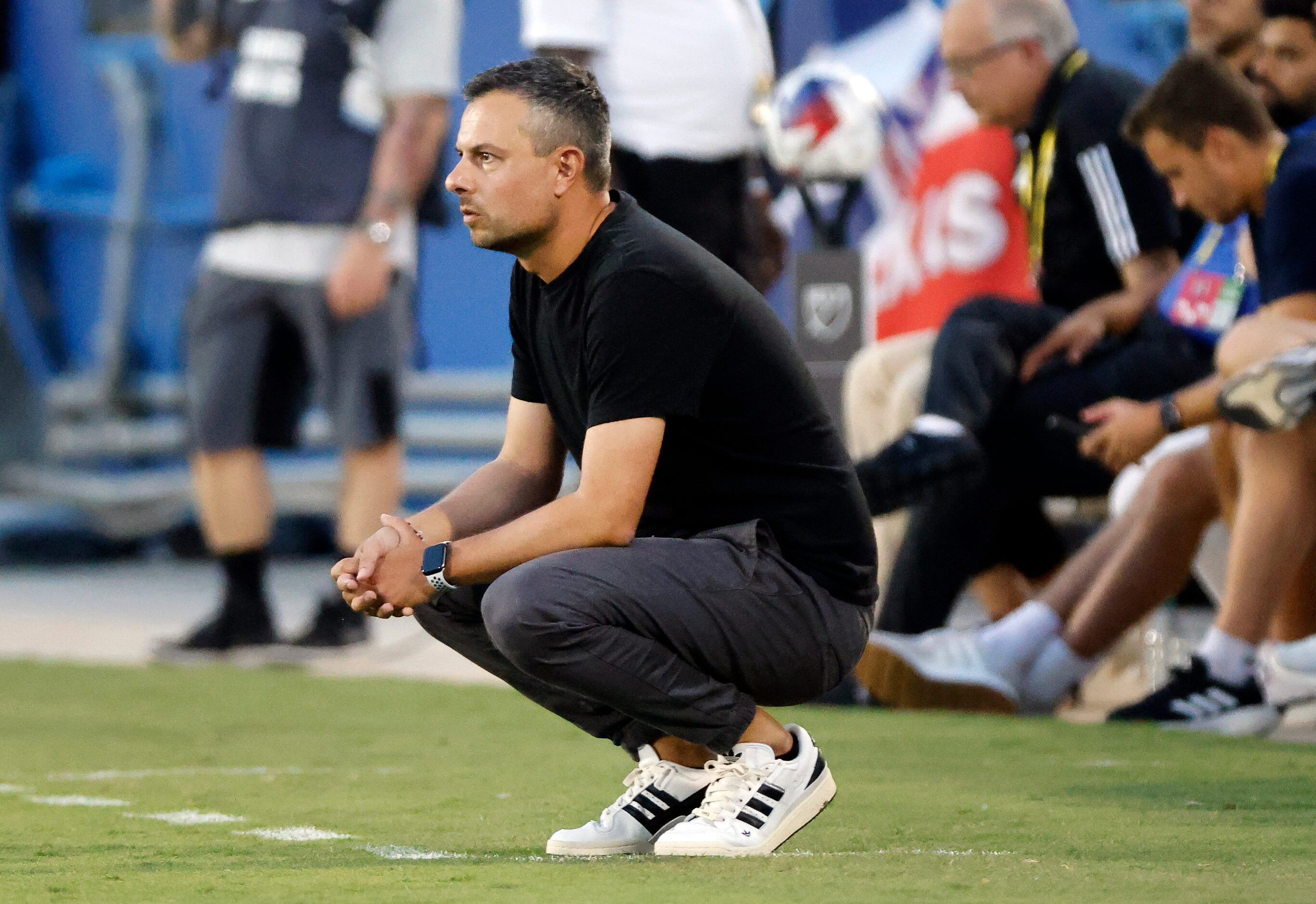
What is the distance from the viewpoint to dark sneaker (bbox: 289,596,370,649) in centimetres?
569

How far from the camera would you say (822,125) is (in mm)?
5410

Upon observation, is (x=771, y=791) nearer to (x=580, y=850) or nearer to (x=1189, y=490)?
(x=580, y=850)

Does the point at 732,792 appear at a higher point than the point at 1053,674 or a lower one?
higher

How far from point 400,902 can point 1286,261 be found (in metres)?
2.38

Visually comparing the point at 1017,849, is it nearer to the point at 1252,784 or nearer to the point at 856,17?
the point at 1252,784

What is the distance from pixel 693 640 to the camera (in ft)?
9.08

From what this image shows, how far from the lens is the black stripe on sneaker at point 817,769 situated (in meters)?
2.81

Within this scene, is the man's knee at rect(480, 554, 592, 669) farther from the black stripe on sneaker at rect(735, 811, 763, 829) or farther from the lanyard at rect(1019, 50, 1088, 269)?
the lanyard at rect(1019, 50, 1088, 269)

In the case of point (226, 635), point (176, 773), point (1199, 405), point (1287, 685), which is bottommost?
point (226, 635)

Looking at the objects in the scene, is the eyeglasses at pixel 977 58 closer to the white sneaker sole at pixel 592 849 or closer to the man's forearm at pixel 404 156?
the man's forearm at pixel 404 156

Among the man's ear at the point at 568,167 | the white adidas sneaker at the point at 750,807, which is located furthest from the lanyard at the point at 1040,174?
the white adidas sneaker at the point at 750,807

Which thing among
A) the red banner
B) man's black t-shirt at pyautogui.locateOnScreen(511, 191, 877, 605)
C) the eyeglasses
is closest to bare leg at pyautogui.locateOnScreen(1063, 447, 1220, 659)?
the eyeglasses

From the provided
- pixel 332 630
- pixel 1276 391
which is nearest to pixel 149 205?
pixel 332 630

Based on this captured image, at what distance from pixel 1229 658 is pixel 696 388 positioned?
5.98 ft
